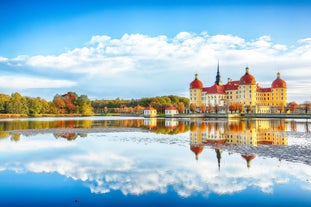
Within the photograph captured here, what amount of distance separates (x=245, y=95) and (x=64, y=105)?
5550cm

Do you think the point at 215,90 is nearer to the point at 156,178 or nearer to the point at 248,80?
the point at 248,80

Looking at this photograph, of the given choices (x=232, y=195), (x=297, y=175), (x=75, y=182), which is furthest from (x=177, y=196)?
(x=297, y=175)

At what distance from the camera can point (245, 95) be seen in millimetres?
87438

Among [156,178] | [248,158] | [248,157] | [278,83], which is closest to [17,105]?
[278,83]

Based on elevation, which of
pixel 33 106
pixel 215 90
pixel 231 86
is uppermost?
pixel 231 86

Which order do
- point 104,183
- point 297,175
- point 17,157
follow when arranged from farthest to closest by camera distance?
point 17,157, point 297,175, point 104,183

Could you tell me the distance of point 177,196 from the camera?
7672mm

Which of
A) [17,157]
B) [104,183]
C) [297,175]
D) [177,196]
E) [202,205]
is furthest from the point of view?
[17,157]

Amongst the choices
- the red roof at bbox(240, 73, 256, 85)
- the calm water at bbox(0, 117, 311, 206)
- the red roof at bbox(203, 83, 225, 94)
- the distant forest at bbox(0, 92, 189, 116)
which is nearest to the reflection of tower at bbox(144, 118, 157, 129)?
the calm water at bbox(0, 117, 311, 206)

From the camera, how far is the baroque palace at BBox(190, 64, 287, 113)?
284ft

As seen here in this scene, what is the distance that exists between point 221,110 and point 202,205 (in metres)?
81.7

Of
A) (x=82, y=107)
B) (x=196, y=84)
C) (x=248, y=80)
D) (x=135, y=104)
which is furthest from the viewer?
(x=135, y=104)

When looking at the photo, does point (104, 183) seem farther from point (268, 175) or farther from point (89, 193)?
point (268, 175)

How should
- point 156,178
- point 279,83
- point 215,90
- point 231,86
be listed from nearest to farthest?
point 156,178 → point 279,83 → point 215,90 → point 231,86
